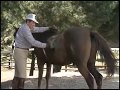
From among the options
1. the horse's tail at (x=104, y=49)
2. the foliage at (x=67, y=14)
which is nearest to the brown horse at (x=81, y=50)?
the horse's tail at (x=104, y=49)

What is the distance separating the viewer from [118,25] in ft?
26.4

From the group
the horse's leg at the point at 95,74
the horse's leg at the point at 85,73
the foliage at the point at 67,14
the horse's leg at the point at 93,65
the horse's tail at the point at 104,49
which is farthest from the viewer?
the foliage at the point at 67,14

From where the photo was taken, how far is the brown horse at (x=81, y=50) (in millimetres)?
6430

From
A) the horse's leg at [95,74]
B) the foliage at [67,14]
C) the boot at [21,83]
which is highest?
the foliage at [67,14]

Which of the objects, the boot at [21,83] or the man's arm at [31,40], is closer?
the man's arm at [31,40]

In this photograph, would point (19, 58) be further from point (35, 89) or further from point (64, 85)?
point (64, 85)

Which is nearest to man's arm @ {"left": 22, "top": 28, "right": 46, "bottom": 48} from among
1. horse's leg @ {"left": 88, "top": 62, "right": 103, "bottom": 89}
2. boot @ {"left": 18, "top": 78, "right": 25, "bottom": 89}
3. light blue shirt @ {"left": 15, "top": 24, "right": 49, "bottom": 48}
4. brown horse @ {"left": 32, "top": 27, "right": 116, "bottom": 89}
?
light blue shirt @ {"left": 15, "top": 24, "right": 49, "bottom": 48}

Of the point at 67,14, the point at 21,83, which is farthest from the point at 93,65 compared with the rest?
the point at 67,14

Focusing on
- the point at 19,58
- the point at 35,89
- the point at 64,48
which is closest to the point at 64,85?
the point at 35,89

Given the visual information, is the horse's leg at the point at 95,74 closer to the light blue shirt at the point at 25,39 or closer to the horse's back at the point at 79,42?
the horse's back at the point at 79,42

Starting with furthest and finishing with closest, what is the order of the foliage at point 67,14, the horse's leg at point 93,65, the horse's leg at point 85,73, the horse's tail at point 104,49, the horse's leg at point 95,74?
the foliage at point 67,14 → the horse's leg at point 95,74 → the horse's leg at point 93,65 → the horse's tail at point 104,49 → the horse's leg at point 85,73

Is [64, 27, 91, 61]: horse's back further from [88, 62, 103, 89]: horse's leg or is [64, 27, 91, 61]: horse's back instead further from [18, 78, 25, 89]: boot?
[18, 78, 25, 89]: boot

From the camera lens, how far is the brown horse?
253 inches

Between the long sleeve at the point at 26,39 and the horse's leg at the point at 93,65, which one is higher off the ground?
the long sleeve at the point at 26,39
